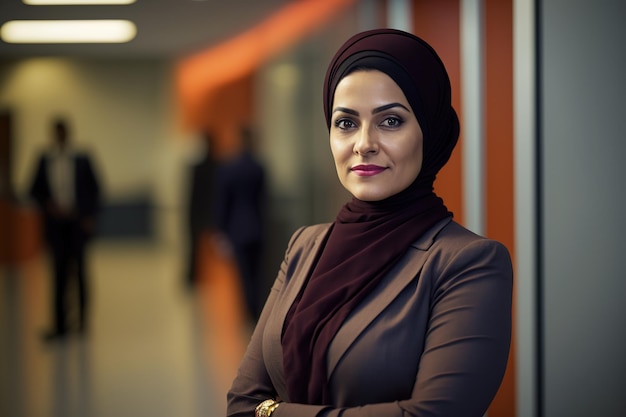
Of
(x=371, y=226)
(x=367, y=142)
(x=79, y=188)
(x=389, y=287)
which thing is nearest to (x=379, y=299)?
(x=389, y=287)

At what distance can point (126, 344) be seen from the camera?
4.28 metres

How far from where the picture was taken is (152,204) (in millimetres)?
4277

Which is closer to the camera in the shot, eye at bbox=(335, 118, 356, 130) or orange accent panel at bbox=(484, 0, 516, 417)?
eye at bbox=(335, 118, 356, 130)

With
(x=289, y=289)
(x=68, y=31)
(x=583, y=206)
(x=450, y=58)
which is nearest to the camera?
(x=289, y=289)

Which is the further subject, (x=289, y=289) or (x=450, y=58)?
(x=450, y=58)

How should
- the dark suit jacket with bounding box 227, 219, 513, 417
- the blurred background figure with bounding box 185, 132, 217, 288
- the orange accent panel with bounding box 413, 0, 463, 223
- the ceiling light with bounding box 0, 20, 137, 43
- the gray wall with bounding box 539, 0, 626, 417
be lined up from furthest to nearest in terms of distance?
the blurred background figure with bounding box 185, 132, 217, 288
the ceiling light with bounding box 0, 20, 137, 43
the orange accent panel with bounding box 413, 0, 463, 223
the gray wall with bounding box 539, 0, 626, 417
the dark suit jacket with bounding box 227, 219, 513, 417

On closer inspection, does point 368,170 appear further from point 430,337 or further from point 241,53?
point 241,53

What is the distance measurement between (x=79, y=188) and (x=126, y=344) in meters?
0.93

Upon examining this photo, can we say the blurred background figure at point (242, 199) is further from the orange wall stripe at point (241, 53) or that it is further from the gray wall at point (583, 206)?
the gray wall at point (583, 206)

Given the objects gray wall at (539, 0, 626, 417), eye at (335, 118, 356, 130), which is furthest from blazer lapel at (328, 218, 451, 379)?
gray wall at (539, 0, 626, 417)

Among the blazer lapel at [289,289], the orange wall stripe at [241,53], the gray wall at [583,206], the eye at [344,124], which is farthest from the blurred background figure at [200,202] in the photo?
the eye at [344,124]

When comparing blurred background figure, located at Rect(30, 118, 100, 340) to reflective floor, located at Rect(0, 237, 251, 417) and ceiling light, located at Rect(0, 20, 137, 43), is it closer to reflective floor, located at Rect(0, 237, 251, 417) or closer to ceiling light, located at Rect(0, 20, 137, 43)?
reflective floor, located at Rect(0, 237, 251, 417)

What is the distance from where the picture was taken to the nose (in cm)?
137

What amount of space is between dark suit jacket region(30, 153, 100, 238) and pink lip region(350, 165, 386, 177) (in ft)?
10.4
